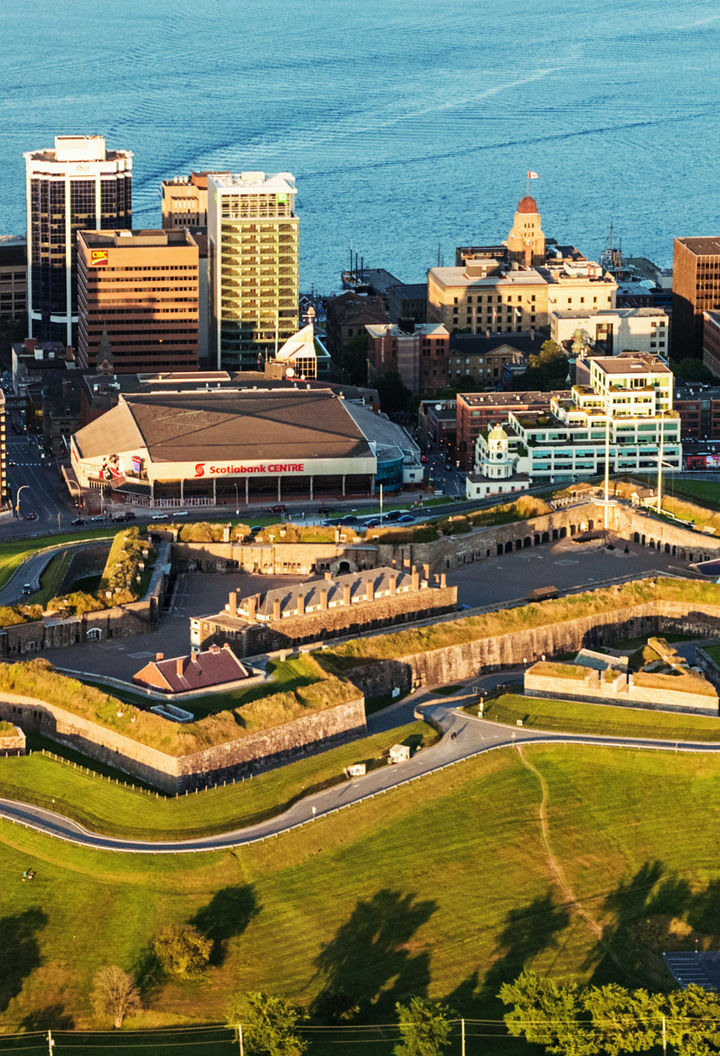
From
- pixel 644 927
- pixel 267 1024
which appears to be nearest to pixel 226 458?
pixel 644 927

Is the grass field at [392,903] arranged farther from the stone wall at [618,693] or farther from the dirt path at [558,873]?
the stone wall at [618,693]

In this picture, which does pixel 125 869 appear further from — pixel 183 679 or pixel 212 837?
pixel 183 679

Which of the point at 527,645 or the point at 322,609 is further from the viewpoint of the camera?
the point at 322,609

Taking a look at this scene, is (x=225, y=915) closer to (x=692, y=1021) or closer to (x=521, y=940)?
(x=521, y=940)

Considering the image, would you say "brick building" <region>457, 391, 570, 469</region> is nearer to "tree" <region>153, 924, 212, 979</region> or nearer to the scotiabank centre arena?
the scotiabank centre arena

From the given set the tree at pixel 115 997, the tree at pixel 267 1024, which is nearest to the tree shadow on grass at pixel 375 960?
the tree at pixel 267 1024

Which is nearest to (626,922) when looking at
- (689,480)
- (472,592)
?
(472,592)
